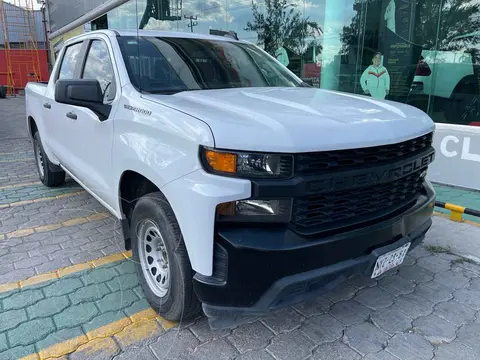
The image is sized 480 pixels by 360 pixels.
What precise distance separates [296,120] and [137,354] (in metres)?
1.62

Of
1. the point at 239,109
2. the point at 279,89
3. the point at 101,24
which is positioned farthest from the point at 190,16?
the point at 239,109

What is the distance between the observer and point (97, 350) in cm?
241

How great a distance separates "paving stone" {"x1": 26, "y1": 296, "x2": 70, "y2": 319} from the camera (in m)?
2.74

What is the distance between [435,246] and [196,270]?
2.69m

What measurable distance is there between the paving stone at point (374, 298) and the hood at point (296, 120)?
125cm

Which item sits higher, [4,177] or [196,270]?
[196,270]

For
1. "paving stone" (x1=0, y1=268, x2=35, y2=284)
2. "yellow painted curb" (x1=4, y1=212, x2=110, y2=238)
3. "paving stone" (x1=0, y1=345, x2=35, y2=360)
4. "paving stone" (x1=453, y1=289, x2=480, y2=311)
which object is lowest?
"yellow painted curb" (x1=4, y1=212, x2=110, y2=238)

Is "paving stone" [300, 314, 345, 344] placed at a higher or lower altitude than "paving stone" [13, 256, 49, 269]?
higher

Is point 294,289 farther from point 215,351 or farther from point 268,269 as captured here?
point 215,351

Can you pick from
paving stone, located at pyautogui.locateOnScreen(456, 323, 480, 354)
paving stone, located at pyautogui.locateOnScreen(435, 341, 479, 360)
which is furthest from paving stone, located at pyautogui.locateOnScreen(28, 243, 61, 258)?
paving stone, located at pyautogui.locateOnScreen(456, 323, 480, 354)

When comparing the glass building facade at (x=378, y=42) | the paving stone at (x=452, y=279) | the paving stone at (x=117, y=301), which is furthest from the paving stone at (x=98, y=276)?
the glass building facade at (x=378, y=42)

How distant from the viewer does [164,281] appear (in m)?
2.67

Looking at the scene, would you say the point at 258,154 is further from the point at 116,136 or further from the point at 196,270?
the point at 116,136

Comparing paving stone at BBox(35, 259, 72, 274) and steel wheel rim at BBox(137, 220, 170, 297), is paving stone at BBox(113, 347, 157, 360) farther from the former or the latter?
paving stone at BBox(35, 259, 72, 274)
